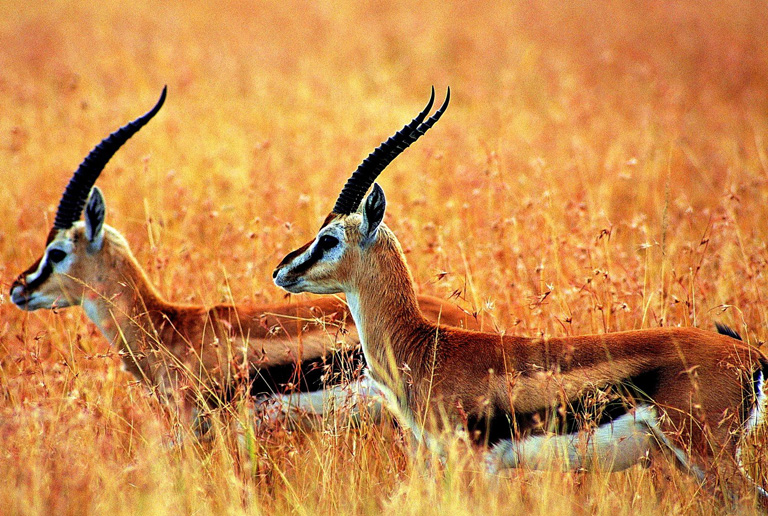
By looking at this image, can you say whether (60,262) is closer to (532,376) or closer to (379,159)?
(379,159)

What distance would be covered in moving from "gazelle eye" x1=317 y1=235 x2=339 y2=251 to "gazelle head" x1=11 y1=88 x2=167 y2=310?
1653 mm

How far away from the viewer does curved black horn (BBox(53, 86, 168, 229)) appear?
5688 mm

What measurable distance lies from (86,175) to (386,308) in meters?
2.40

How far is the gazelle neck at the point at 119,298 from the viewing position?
Result: 18.5 ft

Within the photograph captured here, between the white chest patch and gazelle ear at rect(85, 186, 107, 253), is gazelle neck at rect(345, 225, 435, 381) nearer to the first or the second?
the white chest patch

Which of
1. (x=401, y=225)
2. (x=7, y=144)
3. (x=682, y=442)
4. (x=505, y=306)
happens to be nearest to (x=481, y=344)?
(x=682, y=442)

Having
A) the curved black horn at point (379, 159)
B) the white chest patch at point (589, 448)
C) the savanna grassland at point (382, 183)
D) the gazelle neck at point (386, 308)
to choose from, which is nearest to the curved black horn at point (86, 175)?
the savanna grassland at point (382, 183)

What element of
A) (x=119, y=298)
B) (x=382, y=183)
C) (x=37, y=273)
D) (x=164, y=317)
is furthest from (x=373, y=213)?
(x=382, y=183)

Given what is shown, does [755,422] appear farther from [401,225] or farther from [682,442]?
[401,225]

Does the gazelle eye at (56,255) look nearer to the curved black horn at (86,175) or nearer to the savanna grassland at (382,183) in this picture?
the curved black horn at (86,175)

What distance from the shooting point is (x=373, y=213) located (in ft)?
15.4

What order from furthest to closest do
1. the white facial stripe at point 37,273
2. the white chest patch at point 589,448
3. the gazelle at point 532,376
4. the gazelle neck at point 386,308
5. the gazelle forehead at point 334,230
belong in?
the white facial stripe at point 37,273 → the gazelle forehead at point 334,230 → the gazelle neck at point 386,308 → the white chest patch at point 589,448 → the gazelle at point 532,376

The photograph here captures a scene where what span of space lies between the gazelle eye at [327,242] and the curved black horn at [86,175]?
1691 millimetres

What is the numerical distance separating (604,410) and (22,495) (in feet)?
8.53
